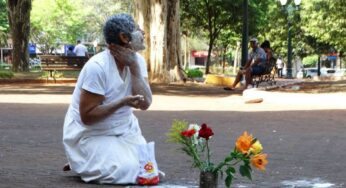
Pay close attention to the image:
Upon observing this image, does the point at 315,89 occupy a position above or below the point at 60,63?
below

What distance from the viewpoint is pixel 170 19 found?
21.8 meters

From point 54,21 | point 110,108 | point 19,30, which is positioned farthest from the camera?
point 54,21

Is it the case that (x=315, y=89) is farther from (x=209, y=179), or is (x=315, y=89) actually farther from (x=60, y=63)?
(x=209, y=179)

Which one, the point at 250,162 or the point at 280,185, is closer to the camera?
the point at 250,162

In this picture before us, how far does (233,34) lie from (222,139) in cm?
3655

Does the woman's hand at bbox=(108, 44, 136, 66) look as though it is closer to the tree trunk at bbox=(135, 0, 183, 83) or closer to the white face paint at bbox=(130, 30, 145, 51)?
the white face paint at bbox=(130, 30, 145, 51)

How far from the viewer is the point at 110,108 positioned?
15.4 ft

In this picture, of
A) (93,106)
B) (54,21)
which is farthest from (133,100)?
(54,21)

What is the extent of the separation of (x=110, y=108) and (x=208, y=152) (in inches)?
38.0

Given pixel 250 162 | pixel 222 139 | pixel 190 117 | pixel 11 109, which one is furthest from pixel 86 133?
pixel 11 109

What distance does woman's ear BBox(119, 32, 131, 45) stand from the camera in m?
4.68

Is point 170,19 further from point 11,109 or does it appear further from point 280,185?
point 280,185

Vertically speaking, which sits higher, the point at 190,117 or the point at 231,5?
the point at 231,5

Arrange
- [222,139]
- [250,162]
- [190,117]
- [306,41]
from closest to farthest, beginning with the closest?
[250,162] → [222,139] → [190,117] → [306,41]
